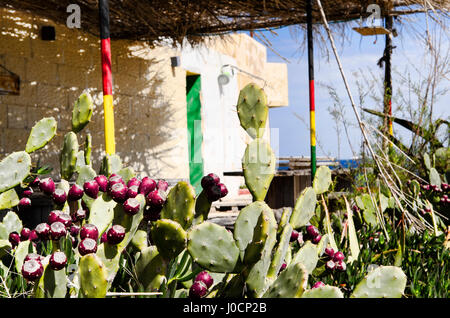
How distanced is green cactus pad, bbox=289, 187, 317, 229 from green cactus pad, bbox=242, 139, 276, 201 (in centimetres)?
25

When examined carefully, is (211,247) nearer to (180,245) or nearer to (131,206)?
(180,245)

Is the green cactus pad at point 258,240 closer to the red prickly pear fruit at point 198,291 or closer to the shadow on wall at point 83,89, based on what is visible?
the red prickly pear fruit at point 198,291

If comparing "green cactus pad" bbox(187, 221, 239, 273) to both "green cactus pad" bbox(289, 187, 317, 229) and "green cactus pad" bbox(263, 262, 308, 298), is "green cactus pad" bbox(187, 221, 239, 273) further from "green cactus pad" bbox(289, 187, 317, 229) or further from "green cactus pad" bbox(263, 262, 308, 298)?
"green cactus pad" bbox(289, 187, 317, 229)

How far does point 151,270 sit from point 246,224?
0.77 feet

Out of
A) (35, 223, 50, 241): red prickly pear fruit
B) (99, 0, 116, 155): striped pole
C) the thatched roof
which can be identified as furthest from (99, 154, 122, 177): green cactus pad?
the thatched roof

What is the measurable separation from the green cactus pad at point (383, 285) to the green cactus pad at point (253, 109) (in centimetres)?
51

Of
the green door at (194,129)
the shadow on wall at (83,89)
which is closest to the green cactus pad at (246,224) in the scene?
the shadow on wall at (83,89)

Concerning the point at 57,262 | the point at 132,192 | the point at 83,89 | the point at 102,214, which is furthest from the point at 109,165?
the point at 83,89

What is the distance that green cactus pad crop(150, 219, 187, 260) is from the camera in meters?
1.02

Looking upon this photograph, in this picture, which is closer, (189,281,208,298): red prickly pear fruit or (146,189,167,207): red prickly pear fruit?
(189,281,208,298): red prickly pear fruit

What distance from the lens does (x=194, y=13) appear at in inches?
195
